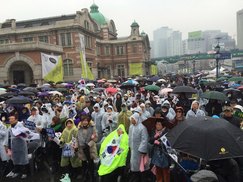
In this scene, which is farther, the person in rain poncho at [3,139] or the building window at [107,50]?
the building window at [107,50]

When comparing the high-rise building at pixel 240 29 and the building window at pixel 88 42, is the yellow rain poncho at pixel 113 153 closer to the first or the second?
the building window at pixel 88 42

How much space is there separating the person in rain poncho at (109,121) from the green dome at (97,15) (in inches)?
2055

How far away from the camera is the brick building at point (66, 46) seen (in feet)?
92.9

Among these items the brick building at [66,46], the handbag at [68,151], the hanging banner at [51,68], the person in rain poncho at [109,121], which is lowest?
the handbag at [68,151]

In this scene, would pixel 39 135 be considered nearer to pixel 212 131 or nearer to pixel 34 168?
pixel 34 168

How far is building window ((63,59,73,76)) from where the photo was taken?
3831cm

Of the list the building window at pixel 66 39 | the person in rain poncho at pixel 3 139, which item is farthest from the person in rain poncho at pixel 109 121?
the building window at pixel 66 39

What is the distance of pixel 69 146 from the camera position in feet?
23.5

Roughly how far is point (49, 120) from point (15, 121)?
4.99 ft

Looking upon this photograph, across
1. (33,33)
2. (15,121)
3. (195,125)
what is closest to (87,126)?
(15,121)

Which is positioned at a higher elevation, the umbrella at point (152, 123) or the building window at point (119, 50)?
the building window at point (119, 50)

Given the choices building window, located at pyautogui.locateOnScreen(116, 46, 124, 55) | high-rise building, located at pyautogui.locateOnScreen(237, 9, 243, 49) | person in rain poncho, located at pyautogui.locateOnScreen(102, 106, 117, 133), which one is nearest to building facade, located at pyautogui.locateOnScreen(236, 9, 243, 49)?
high-rise building, located at pyautogui.locateOnScreen(237, 9, 243, 49)

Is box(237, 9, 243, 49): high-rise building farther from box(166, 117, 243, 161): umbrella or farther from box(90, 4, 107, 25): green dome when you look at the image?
box(166, 117, 243, 161): umbrella

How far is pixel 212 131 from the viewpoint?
438cm
